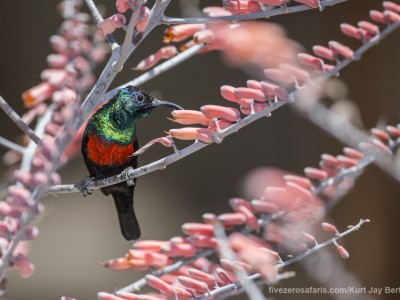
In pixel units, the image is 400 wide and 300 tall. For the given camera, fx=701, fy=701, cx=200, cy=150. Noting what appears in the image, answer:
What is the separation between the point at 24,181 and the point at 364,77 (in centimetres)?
259

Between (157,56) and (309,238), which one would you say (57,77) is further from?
(309,238)

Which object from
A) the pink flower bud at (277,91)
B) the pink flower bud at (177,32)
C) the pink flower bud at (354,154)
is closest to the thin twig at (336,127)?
the pink flower bud at (354,154)

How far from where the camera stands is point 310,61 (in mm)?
1228

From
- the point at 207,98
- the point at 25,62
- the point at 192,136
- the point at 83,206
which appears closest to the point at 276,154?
the point at 207,98

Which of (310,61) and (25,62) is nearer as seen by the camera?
(310,61)

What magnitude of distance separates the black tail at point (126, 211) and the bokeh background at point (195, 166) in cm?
108

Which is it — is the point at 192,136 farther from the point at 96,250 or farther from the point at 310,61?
the point at 96,250

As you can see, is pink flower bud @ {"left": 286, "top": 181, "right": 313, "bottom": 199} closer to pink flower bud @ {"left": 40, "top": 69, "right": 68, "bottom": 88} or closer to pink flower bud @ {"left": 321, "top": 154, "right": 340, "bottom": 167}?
pink flower bud @ {"left": 321, "top": 154, "right": 340, "bottom": 167}

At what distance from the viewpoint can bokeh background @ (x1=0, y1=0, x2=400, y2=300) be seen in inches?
124

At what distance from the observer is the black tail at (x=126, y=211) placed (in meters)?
1.90

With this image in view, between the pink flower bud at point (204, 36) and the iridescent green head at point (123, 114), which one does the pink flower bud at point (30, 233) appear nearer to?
the pink flower bud at point (204, 36)

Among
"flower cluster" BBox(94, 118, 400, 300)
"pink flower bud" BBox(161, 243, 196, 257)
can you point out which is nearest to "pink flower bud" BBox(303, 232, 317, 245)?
"flower cluster" BBox(94, 118, 400, 300)

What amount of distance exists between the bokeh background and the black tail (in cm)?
108

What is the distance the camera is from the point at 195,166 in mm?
3330
